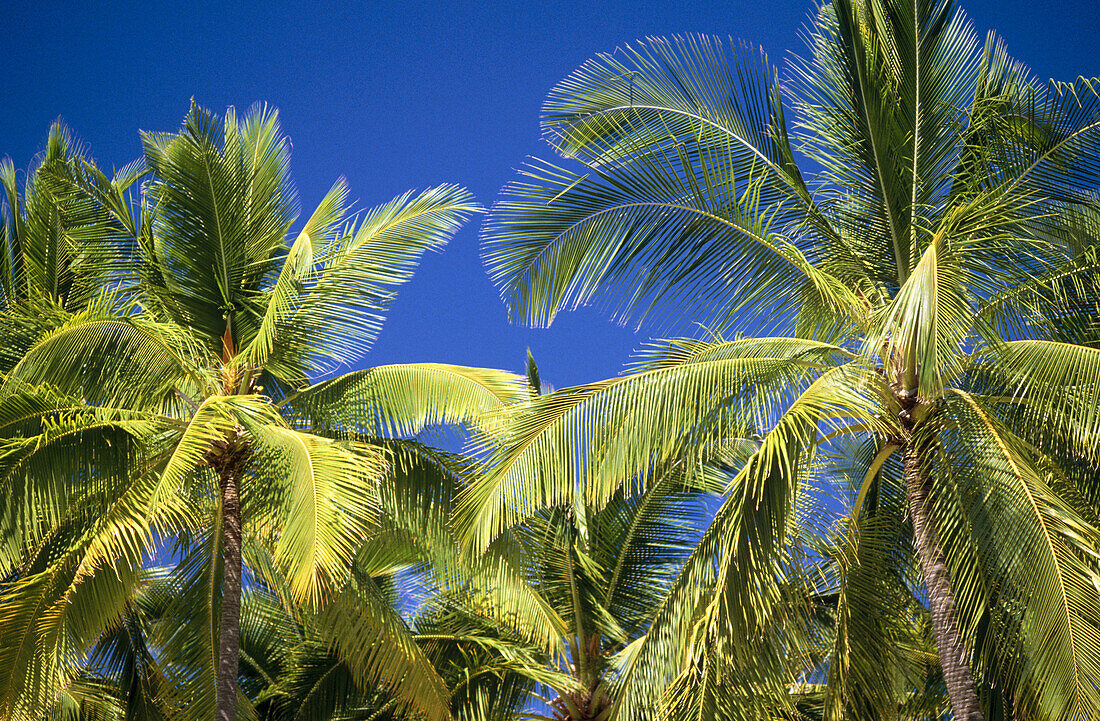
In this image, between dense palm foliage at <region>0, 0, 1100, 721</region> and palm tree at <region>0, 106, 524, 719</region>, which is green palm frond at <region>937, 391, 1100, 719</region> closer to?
dense palm foliage at <region>0, 0, 1100, 721</region>

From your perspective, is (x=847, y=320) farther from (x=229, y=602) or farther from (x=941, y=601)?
(x=229, y=602)

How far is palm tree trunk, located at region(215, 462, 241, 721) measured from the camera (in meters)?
9.97

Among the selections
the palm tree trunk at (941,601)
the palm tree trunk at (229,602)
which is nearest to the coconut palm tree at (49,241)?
the palm tree trunk at (229,602)

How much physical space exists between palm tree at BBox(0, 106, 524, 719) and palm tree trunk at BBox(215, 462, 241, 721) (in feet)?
0.07

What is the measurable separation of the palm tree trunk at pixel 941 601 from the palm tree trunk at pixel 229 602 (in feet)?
19.8

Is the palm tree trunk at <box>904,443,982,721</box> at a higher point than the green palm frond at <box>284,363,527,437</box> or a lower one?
lower

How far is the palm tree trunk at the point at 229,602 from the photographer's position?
32.7 ft

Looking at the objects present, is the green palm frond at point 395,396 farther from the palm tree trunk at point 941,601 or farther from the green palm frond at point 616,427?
the palm tree trunk at point 941,601

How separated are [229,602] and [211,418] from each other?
6.60 feet

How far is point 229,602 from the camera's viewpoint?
1023 cm

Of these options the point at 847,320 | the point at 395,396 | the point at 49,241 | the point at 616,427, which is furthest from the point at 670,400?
the point at 49,241

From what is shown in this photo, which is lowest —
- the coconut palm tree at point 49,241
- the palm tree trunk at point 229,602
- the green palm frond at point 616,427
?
the palm tree trunk at point 229,602

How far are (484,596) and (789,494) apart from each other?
4493mm

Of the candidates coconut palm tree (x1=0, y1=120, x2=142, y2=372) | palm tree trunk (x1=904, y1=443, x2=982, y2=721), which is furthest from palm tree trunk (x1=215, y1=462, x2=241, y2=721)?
palm tree trunk (x1=904, y1=443, x2=982, y2=721)
